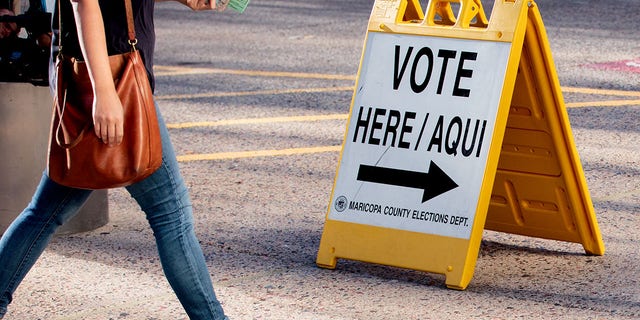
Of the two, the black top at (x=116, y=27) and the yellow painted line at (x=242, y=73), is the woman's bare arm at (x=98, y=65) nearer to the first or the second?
the black top at (x=116, y=27)

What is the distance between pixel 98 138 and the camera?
12.7ft

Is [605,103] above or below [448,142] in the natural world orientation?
below

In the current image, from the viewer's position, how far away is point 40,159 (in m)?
5.91

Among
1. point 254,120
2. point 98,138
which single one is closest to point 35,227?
point 98,138

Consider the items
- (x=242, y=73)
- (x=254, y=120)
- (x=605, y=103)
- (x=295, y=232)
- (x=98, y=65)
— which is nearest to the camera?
(x=98, y=65)

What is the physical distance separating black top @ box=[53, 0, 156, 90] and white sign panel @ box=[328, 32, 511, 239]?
5.50ft

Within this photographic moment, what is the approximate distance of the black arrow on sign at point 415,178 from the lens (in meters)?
5.33

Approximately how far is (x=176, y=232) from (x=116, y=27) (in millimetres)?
729

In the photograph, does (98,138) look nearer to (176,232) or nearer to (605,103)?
(176,232)

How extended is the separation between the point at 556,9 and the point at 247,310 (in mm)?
12856

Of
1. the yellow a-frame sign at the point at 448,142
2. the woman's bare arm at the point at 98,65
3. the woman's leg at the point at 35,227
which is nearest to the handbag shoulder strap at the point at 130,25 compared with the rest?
the woman's bare arm at the point at 98,65

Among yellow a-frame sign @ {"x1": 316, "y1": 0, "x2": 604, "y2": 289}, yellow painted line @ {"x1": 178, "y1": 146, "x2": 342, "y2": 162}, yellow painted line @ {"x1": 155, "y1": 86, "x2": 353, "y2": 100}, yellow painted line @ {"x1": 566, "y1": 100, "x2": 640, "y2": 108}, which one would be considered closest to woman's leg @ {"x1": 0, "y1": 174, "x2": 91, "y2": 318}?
yellow a-frame sign @ {"x1": 316, "y1": 0, "x2": 604, "y2": 289}

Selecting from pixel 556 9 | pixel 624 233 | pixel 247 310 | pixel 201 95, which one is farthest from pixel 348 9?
pixel 247 310

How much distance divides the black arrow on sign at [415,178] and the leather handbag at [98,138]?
171 centimetres
